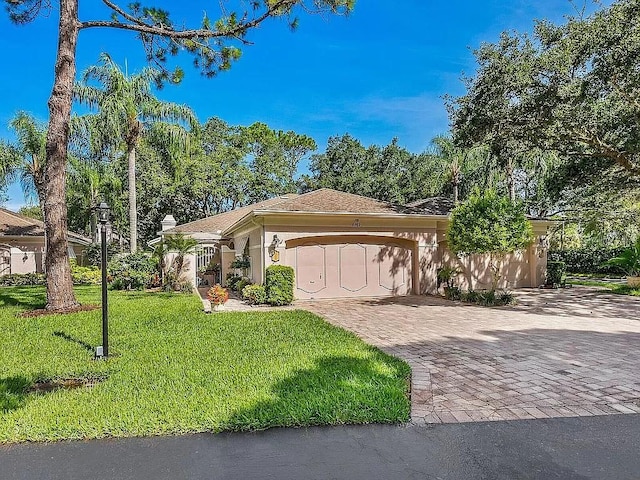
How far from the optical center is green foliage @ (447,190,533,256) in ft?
39.8

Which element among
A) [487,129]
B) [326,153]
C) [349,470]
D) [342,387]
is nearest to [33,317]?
[342,387]

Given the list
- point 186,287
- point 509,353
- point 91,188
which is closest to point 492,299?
point 509,353

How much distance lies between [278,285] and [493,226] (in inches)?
263

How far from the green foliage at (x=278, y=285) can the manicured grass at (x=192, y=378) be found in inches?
137

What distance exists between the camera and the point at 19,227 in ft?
77.0

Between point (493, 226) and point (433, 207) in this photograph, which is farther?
point (433, 207)

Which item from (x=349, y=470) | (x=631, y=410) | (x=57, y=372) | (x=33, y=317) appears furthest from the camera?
(x=33, y=317)

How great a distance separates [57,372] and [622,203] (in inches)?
1031

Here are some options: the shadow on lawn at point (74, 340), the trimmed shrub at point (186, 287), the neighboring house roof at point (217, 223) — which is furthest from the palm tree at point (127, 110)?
the shadow on lawn at point (74, 340)

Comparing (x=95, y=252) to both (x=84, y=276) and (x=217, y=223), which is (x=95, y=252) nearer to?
(x=84, y=276)

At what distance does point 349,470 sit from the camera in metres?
3.27

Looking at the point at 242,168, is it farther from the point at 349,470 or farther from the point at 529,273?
the point at 349,470

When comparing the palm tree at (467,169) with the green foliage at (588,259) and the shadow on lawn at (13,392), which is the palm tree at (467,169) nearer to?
the green foliage at (588,259)

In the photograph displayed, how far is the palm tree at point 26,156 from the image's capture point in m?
20.4
